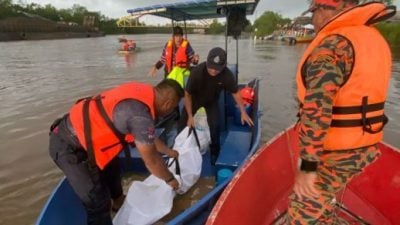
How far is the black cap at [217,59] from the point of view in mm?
4047

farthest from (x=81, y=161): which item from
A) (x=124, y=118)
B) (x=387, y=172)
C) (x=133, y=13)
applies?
(x=133, y=13)

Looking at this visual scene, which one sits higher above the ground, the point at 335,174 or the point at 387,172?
the point at 335,174

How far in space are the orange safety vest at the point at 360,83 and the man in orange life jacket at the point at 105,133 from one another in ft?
3.49

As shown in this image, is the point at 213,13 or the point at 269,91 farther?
the point at 269,91

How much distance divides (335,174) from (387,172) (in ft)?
5.04

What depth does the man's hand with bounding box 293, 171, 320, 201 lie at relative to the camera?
1.93m

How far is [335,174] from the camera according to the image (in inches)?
81.4

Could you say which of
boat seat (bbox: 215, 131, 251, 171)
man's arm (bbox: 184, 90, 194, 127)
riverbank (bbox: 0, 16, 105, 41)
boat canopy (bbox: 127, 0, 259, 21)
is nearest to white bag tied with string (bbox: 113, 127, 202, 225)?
boat seat (bbox: 215, 131, 251, 171)

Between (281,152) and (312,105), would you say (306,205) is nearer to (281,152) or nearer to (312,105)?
(312,105)

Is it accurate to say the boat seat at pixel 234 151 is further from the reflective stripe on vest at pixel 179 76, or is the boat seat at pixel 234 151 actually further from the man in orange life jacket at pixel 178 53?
the man in orange life jacket at pixel 178 53

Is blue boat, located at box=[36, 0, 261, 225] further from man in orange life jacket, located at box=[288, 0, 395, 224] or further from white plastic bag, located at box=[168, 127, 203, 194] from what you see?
man in orange life jacket, located at box=[288, 0, 395, 224]

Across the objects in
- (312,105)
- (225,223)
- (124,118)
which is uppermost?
(312,105)

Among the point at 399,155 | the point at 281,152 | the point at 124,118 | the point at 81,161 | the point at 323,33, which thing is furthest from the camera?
the point at 281,152

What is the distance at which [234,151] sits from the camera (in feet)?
13.6
